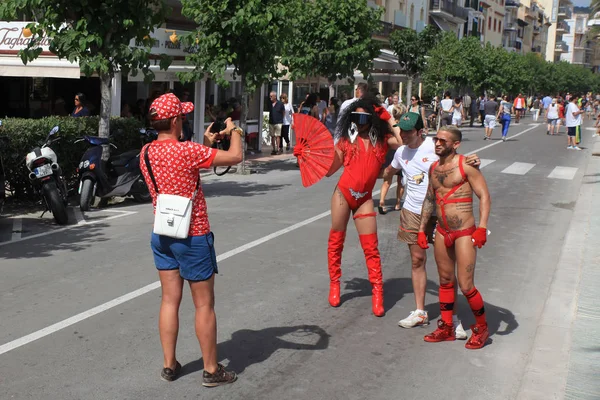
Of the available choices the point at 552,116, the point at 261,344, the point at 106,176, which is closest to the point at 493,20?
the point at 552,116

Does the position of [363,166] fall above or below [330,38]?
below

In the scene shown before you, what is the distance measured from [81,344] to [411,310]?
2.84 meters

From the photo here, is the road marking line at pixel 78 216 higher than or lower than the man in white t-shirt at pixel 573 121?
lower

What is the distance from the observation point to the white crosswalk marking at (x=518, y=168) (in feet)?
62.7

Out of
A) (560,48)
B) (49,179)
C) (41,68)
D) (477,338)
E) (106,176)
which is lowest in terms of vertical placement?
(477,338)

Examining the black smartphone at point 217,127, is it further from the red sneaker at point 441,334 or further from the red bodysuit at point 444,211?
the red sneaker at point 441,334

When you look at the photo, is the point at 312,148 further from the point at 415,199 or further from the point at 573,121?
the point at 573,121

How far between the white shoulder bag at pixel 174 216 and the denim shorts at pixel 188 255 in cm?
9

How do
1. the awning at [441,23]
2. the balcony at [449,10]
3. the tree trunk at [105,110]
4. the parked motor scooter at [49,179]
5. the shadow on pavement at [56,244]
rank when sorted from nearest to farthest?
1. the shadow on pavement at [56,244]
2. the parked motor scooter at [49,179]
3. the tree trunk at [105,110]
4. the balcony at [449,10]
5. the awning at [441,23]

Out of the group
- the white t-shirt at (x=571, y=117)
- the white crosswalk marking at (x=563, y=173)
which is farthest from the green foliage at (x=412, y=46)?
the white crosswalk marking at (x=563, y=173)

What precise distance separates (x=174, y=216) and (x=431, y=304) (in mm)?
3286

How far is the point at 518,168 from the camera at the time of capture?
2003cm

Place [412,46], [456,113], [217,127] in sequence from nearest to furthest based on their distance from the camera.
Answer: [217,127]
[456,113]
[412,46]

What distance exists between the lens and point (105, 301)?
6.82 meters
